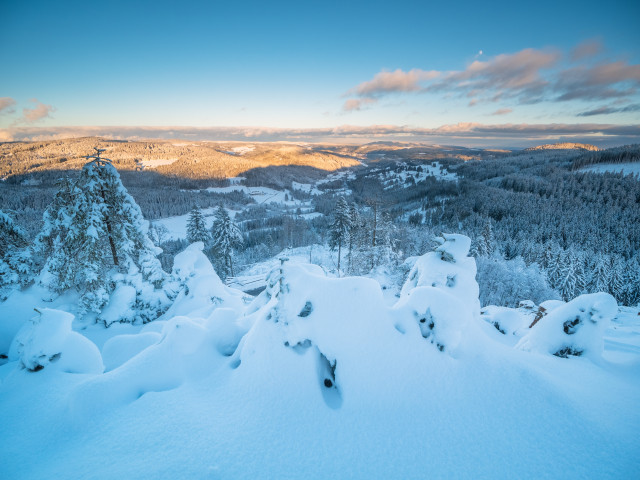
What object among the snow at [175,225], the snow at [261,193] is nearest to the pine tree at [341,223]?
the snow at [175,225]

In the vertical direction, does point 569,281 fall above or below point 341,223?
below

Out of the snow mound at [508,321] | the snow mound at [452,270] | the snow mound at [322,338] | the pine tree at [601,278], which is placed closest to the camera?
the snow mound at [322,338]

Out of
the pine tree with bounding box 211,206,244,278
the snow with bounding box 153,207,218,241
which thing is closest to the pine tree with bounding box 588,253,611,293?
the pine tree with bounding box 211,206,244,278

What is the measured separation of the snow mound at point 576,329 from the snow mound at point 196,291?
Answer: 1146 centimetres

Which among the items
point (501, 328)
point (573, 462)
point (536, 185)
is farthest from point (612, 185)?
point (573, 462)

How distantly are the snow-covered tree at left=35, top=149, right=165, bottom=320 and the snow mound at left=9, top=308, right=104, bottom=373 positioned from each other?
5027mm

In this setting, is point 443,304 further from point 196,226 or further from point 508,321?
point 196,226

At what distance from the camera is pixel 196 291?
44.8 feet

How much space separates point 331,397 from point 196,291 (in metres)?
11.1

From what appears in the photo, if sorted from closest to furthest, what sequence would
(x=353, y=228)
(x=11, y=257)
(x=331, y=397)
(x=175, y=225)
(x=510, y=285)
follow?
(x=331, y=397), (x=11, y=257), (x=353, y=228), (x=510, y=285), (x=175, y=225)

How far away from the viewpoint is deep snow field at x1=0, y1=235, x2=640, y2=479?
151 inches

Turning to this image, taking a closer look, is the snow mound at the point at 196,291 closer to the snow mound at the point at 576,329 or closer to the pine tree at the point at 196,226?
the snow mound at the point at 576,329

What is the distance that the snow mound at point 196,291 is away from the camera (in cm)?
1285

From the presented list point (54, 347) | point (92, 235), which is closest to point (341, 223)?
point (92, 235)
